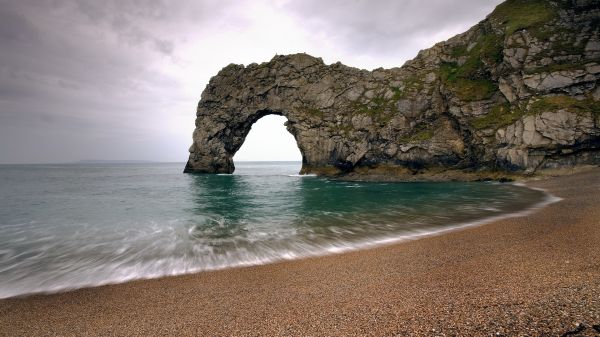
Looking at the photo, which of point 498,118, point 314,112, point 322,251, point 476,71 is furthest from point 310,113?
point 322,251

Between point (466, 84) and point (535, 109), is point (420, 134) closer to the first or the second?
point (466, 84)

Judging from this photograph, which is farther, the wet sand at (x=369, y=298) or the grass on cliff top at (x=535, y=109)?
the grass on cliff top at (x=535, y=109)

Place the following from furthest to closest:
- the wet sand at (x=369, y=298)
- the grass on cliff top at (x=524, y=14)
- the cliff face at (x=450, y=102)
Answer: the grass on cliff top at (x=524, y=14) < the cliff face at (x=450, y=102) < the wet sand at (x=369, y=298)

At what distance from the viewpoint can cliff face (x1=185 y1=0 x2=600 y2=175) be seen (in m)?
35.2

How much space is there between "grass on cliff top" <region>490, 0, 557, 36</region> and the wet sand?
1862 inches

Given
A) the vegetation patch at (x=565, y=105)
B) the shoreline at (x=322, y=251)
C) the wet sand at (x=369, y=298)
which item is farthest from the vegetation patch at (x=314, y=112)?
the wet sand at (x=369, y=298)

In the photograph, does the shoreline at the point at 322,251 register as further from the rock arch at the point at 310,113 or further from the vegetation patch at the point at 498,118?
the rock arch at the point at 310,113

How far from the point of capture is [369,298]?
5.77 metres

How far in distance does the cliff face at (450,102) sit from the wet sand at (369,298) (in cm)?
3466

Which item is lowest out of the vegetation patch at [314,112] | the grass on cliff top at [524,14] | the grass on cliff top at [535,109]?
the grass on cliff top at [535,109]

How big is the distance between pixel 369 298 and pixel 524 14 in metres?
59.1

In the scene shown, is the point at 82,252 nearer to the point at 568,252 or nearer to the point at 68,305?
the point at 68,305

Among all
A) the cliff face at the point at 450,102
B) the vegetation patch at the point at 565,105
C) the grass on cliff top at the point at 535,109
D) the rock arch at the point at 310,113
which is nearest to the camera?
the vegetation patch at the point at 565,105

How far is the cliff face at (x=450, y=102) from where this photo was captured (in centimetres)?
3525
